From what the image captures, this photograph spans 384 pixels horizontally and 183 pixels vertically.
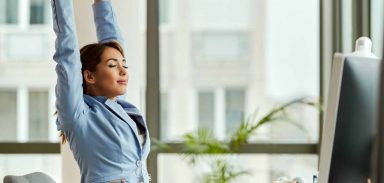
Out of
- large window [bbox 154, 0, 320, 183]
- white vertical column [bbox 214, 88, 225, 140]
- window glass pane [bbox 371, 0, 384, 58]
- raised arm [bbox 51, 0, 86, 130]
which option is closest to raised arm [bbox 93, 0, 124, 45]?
raised arm [bbox 51, 0, 86, 130]

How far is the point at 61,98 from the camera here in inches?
87.2

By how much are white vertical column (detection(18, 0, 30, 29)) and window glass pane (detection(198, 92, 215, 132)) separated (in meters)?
1.18

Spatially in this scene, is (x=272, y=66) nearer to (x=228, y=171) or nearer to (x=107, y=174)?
(x=228, y=171)

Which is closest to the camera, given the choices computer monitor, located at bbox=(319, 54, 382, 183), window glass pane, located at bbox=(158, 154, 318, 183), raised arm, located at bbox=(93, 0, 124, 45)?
computer monitor, located at bbox=(319, 54, 382, 183)

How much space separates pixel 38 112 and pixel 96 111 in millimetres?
2607

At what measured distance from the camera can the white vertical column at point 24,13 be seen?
191 inches

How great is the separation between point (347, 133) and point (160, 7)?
127 inches

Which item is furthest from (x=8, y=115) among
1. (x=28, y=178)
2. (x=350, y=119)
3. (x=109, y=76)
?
(x=350, y=119)

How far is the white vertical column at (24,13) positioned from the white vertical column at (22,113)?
394mm

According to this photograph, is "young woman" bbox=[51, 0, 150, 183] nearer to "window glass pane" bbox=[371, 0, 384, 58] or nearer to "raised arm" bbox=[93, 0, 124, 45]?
"raised arm" bbox=[93, 0, 124, 45]

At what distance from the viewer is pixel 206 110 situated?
4.89m

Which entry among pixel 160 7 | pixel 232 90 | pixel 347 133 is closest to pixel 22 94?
pixel 160 7

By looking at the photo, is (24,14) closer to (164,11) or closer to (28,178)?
(164,11)

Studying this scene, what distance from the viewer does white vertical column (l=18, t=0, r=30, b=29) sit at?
486cm
